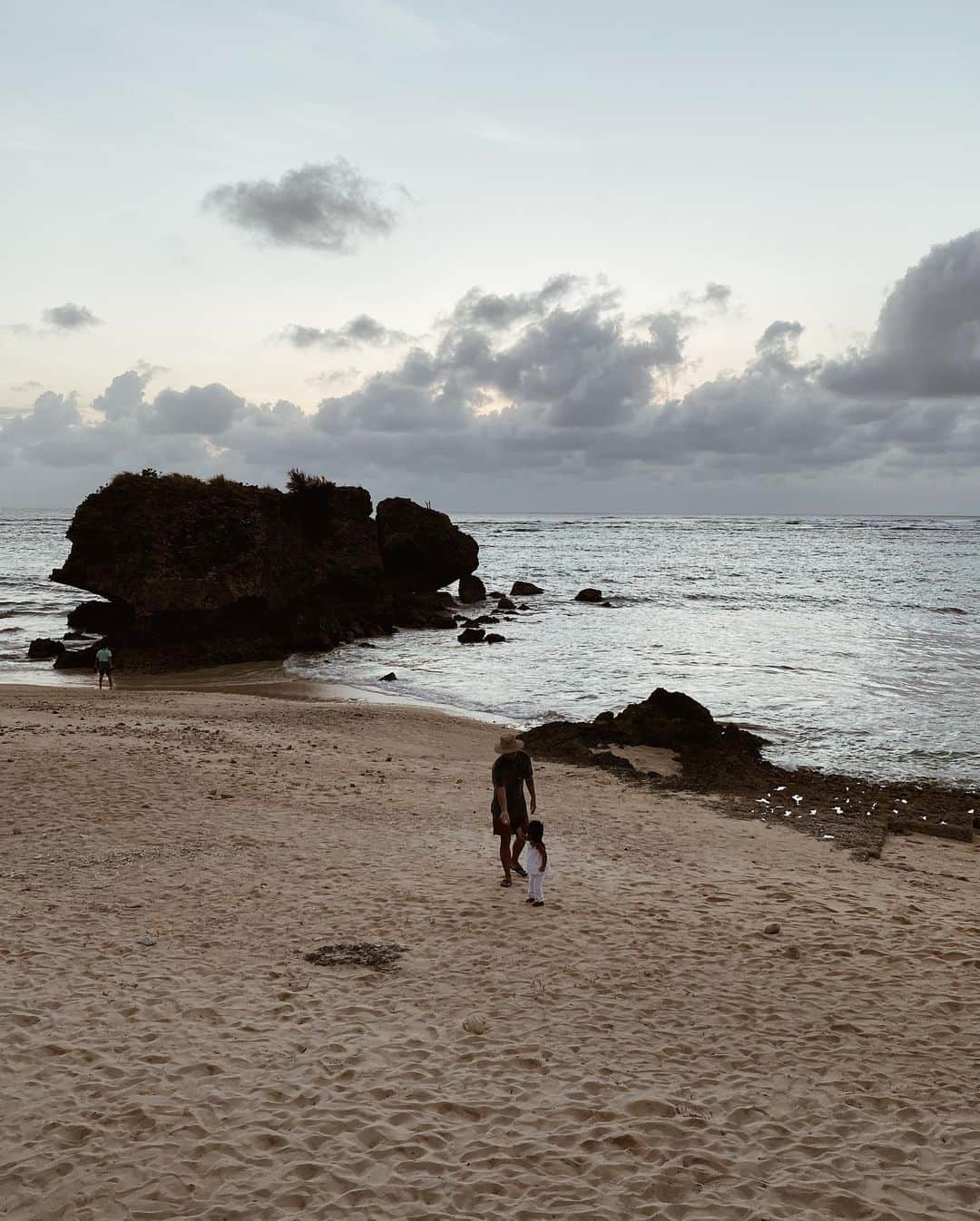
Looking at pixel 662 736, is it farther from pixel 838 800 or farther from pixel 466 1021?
pixel 466 1021

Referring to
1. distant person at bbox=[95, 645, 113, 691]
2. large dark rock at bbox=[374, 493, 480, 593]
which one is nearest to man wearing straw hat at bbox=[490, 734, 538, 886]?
distant person at bbox=[95, 645, 113, 691]

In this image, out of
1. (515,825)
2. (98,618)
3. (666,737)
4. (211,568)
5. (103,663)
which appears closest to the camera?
(515,825)

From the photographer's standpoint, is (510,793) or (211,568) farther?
(211,568)

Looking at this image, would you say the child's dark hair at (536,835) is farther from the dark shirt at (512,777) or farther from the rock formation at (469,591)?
the rock formation at (469,591)

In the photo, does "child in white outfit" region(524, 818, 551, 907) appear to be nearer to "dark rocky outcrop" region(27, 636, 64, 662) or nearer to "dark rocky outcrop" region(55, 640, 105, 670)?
"dark rocky outcrop" region(55, 640, 105, 670)

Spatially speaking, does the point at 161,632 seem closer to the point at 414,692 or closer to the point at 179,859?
the point at 414,692

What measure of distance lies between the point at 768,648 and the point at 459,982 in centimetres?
3022

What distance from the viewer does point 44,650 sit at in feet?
110

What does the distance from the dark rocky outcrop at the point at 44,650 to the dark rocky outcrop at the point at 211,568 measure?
1822 millimetres

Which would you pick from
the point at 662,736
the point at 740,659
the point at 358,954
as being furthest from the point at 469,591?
the point at 358,954

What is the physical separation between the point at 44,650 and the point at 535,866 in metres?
28.8

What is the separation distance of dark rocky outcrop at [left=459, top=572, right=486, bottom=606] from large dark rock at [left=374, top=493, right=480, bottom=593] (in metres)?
1.95

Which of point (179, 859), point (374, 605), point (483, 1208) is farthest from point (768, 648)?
point (483, 1208)

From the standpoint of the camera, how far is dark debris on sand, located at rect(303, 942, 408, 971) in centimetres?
892
